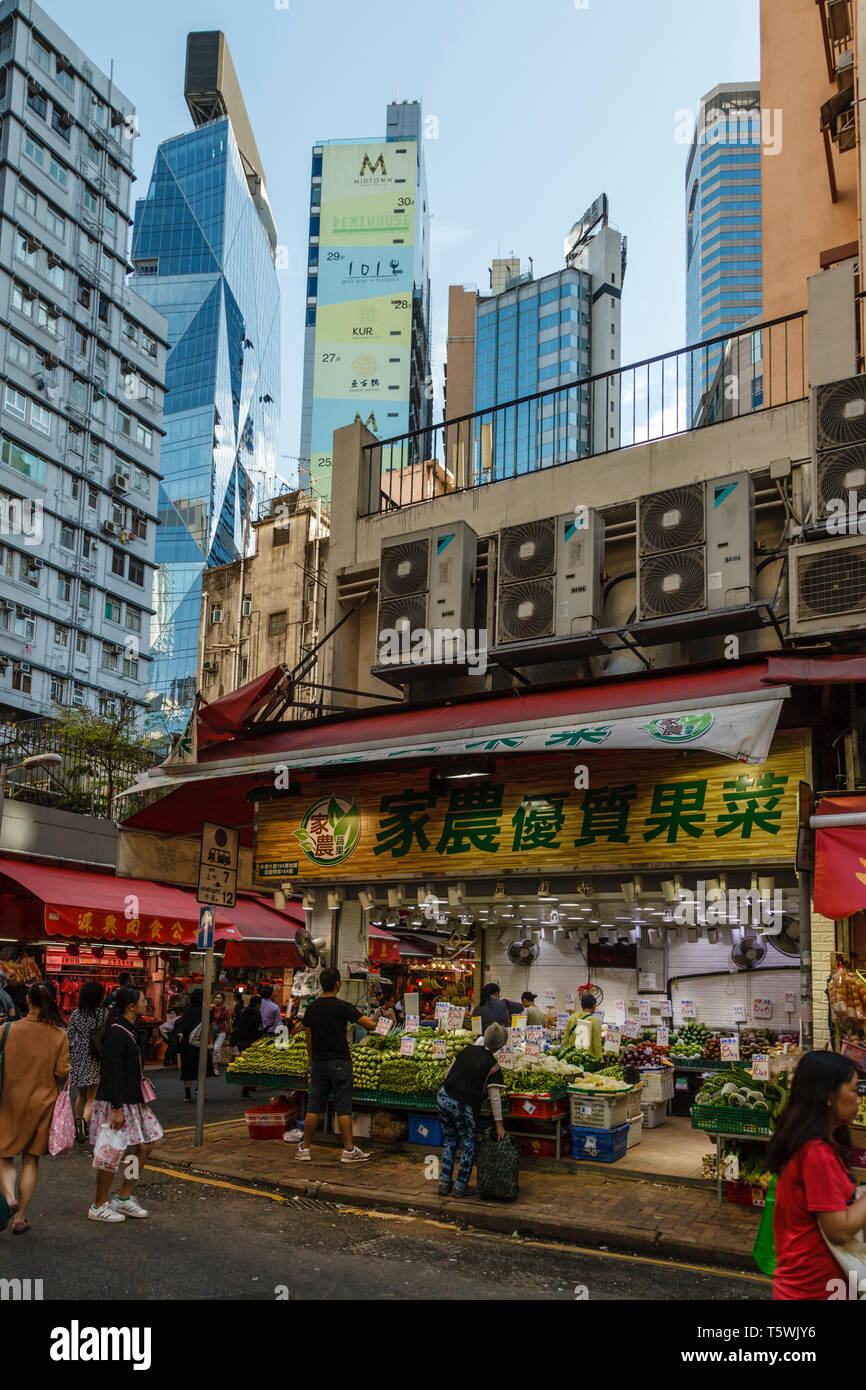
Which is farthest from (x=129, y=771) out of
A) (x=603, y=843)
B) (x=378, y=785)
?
(x=603, y=843)

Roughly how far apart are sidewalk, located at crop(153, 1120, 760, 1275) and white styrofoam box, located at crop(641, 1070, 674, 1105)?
4.16m

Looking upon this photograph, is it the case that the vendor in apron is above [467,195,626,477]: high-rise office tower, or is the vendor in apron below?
below

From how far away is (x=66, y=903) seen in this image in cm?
1703

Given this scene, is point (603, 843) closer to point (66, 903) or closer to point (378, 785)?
point (378, 785)

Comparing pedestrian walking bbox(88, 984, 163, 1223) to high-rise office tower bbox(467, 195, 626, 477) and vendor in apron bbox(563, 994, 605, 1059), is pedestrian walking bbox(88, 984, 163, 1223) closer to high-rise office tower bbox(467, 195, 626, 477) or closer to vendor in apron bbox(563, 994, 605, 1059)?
vendor in apron bbox(563, 994, 605, 1059)

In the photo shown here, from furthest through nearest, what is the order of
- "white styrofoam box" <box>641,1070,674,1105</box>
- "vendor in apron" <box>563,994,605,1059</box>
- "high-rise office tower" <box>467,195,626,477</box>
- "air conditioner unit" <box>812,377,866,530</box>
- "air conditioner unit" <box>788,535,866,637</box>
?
"high-rise office tower" <box>467,195,626,477</box> → "white styrofoam box" <box>641,1070,674,1105</box> → "vendor in apron" <box>563,994,605,1059</box> → "air conditioner unit" <box>812,377,866,530</box> → "air conditioner unit" <box>788,535,866,637</box>

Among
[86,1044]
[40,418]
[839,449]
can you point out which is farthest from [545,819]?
[40,418]

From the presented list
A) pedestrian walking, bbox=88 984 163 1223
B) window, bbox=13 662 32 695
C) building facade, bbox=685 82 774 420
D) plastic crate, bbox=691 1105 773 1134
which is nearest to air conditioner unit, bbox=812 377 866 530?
plastic crate, bbox=691 1105 773 1134

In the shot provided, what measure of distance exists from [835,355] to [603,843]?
561cm

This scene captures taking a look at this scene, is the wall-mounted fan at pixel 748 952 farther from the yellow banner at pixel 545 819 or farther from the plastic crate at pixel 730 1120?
the plastic crate at pixel 730 1120

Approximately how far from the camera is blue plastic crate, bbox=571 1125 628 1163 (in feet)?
34.6

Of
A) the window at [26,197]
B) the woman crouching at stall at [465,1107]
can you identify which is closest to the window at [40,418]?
the window at [26,197]

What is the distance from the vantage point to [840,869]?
310 inches

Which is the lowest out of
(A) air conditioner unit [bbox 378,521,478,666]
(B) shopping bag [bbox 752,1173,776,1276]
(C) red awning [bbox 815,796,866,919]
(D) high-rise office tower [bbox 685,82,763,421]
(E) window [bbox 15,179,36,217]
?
(B) shopping bag [bbox 752,1173,776,1276]
